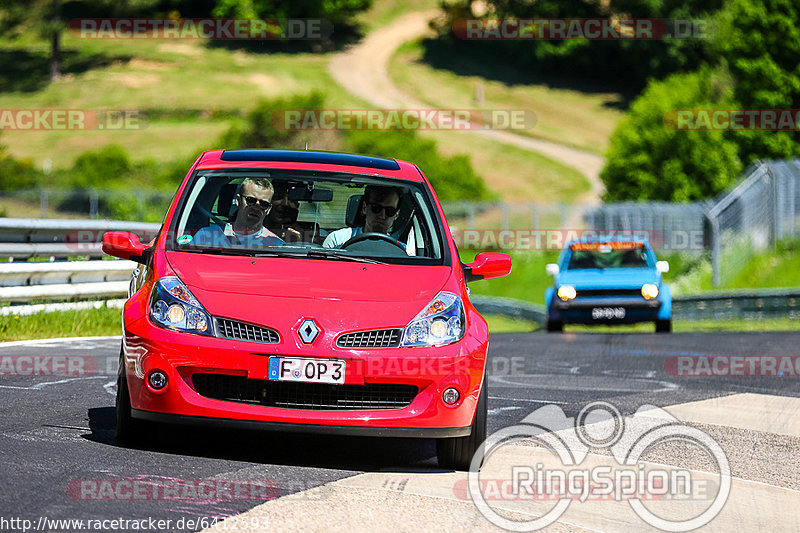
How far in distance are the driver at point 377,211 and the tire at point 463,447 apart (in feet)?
4.87

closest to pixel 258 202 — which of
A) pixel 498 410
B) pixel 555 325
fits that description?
pixel 498 410

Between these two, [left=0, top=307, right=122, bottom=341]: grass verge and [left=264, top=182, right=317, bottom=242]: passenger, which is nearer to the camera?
[left=264, top=182, right=317, bottom=242]: passenger

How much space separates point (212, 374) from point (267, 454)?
679 millimetres

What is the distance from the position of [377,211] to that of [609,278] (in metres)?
13.7

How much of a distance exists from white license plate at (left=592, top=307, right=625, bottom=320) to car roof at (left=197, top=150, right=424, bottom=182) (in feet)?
42.5

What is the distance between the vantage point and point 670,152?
5512 cm

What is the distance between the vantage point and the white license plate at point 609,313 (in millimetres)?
20922

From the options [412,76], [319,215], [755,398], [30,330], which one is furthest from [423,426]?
[412,76]

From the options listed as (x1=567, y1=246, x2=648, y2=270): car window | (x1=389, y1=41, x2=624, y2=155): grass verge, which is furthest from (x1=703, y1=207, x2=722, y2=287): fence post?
(x1=389, y1=41, x2=624, y2=155): grass verge
